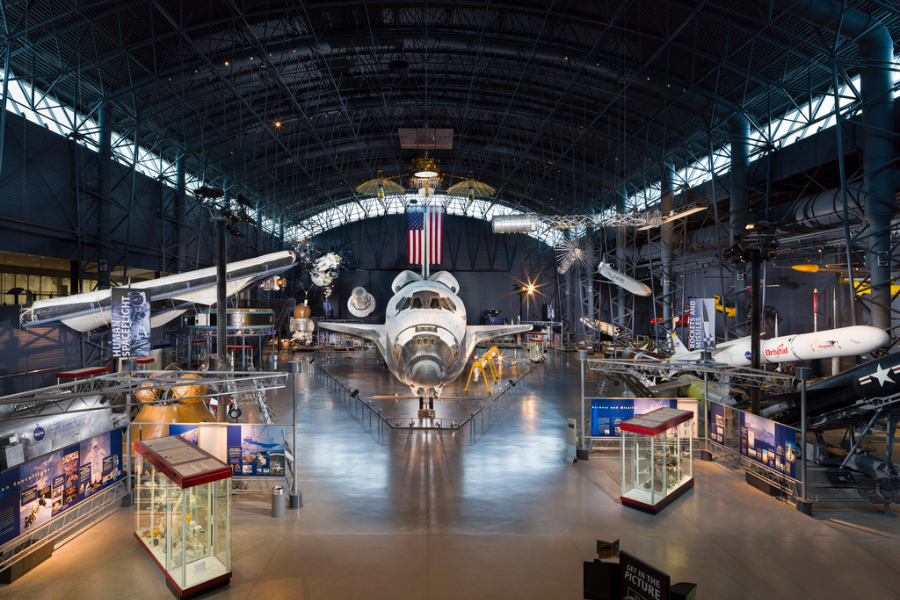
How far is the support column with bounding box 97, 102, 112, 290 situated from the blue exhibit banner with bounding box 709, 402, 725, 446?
86.6ft

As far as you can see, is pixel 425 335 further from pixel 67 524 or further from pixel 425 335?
pixel 67 524

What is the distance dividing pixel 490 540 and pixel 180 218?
2933 cm

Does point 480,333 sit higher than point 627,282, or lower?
lower

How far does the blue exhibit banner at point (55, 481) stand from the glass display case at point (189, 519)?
1869 millimetres

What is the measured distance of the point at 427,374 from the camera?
42.5ft

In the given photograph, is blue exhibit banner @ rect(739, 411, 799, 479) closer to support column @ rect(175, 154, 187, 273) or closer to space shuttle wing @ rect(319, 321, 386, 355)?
space shuttle wing @ rect(319, 321, 386, 355)

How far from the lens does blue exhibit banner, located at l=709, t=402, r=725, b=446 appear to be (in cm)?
1211

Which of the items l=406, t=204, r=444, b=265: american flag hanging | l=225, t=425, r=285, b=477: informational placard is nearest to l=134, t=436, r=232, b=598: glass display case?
l=225, t=425, r=285, b=477: informational placard

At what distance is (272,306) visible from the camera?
45.2 meters

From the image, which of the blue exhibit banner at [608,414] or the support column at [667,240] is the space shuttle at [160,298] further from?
the support column at [667,240]

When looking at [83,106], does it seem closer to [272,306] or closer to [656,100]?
[272,306]

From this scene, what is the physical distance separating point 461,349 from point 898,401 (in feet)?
36.7

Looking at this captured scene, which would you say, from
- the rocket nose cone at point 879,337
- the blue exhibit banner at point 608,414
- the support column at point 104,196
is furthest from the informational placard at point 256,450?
the rocket nose cone at point 879,337

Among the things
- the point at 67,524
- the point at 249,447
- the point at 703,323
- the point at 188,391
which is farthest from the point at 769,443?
the point at 188,391
